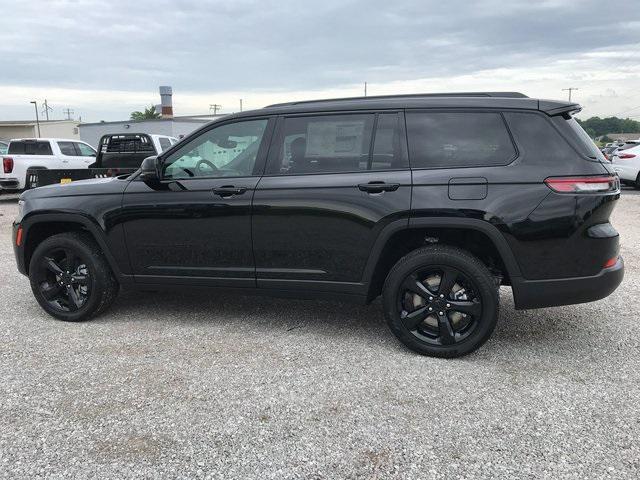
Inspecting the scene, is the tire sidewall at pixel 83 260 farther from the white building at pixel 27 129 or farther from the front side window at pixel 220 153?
the white building at pixel 27 129

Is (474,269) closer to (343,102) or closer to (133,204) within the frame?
(343,102)

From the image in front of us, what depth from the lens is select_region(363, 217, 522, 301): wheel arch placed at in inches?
134

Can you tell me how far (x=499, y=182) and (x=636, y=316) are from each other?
211 cm

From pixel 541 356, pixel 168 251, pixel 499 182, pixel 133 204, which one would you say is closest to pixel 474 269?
pixel 499 182

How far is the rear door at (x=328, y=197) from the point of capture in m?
3.60

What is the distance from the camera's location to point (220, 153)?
404 cm

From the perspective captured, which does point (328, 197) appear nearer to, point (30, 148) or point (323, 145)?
point (323, 145)

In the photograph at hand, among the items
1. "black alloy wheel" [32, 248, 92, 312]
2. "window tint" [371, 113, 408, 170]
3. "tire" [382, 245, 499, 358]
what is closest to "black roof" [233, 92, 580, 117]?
"window tint" [371, 113, 408, 170]

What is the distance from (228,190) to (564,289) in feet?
7.82

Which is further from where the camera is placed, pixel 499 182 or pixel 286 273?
pixel 286 273

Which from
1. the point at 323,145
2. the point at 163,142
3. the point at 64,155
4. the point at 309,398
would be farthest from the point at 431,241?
the point at 64,155

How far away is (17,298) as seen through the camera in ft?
16.9

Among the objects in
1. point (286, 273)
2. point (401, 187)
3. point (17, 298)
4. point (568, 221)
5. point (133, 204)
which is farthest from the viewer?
point (17, 298)

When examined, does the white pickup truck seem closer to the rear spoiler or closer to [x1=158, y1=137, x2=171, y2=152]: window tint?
[x1=158, y1=137, x2=171, y2=152]: window tint
